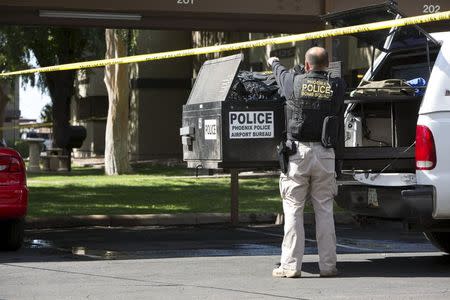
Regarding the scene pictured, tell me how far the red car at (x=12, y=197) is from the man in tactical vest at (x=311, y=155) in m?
3.27

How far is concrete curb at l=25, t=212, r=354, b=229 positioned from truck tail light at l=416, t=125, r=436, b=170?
5.99 m

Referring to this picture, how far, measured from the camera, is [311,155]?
8.78m

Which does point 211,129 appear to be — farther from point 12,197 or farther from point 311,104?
point 12,197

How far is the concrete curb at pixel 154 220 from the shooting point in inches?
564

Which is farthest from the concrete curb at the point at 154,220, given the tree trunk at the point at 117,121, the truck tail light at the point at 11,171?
the tree trunk at the point at 117,121

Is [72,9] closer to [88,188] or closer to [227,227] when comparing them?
[227,227]

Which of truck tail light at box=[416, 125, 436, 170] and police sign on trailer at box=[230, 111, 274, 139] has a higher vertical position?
police sign on trailer at box=[230, 111, 274, 139]

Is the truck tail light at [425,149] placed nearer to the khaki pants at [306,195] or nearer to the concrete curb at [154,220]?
the khaki pants at [306,195]

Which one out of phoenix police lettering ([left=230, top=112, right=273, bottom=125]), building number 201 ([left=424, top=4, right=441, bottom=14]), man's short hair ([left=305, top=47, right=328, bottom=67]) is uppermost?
building number 201 ([left=424, top=4, right=441, bottom=14])

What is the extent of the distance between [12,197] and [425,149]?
4.51 m

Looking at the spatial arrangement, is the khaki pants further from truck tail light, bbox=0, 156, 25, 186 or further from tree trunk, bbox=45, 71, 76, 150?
tree trunk, bbox=45, 71, 76, 150

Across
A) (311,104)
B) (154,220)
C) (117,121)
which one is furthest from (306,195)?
(117,121)

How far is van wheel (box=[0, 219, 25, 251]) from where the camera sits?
11023 millimetres

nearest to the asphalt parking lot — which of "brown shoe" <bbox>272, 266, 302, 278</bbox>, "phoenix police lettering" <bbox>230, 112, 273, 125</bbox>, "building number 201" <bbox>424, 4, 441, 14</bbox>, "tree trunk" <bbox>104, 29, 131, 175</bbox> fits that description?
"brown shoe" <bbox>272, 266, 302, 278</bbox>
